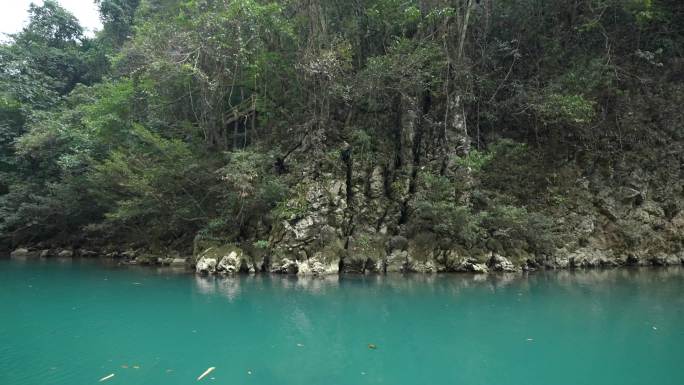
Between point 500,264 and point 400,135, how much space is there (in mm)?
5789

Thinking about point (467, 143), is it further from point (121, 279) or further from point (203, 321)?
point (121, 279)

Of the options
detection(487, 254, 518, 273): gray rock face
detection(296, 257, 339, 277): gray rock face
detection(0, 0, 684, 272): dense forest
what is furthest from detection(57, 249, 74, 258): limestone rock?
detection(487, 254, 518, 273): gray rock face

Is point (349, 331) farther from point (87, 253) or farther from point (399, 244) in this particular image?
point (87, 253)

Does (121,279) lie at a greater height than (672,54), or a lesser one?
lesser

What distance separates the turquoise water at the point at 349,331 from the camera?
4578 millimetres

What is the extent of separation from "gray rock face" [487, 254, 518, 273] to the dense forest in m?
0.22

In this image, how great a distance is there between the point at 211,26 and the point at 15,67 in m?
15.0

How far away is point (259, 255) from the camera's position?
42.7 feet

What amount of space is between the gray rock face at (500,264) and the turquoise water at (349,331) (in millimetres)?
Result: 1241

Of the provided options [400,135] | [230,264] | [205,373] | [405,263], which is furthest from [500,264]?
[205,373]

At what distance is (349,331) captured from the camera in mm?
6375

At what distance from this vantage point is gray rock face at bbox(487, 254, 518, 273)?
1233 centimetres

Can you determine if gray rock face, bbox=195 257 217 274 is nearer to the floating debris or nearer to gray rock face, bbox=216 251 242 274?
gray rock face, bbox=216 251 242 274

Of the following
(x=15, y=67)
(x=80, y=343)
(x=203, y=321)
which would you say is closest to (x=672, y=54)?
(x=203, y=321)
